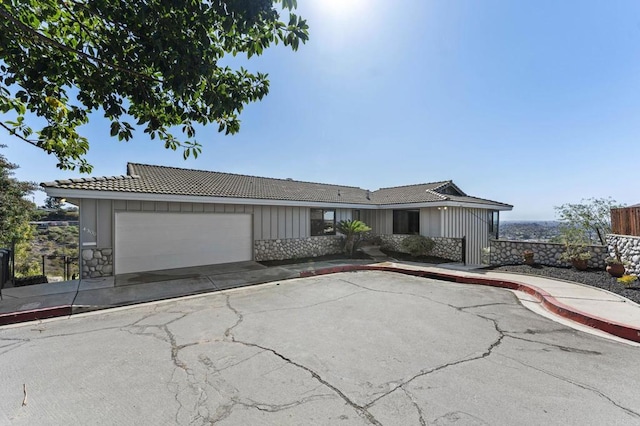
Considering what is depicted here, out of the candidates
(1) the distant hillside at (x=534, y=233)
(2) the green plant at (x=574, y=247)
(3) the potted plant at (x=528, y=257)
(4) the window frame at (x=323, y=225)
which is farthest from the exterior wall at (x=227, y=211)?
(2) the green plant at (x=574, y=247)

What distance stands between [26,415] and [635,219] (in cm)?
1322

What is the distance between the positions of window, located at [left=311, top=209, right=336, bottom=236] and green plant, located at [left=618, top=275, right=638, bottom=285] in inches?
413

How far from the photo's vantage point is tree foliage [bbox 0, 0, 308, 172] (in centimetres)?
314

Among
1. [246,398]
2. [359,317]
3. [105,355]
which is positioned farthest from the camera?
[359,317]

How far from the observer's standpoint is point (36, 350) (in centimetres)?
411

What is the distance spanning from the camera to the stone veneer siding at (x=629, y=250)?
772 centimetres

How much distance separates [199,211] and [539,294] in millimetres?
11202

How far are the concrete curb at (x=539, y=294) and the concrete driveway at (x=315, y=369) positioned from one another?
0.54 metres

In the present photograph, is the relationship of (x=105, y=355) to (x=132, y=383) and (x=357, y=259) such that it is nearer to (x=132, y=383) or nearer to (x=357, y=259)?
(x=132, y=383)

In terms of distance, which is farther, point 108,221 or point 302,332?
point 108,221

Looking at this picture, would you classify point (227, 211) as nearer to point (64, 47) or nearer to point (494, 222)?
point (64, 47)

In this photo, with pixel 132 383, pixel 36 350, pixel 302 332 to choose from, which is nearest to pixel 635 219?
pixel 302 332

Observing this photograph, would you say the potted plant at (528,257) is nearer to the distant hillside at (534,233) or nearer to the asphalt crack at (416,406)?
the distant hillside at (534,233)

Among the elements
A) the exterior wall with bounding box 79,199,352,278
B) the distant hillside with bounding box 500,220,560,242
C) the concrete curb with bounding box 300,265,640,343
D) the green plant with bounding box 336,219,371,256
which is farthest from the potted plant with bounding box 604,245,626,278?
the exterior wall with bounding box 79,199,352,278
